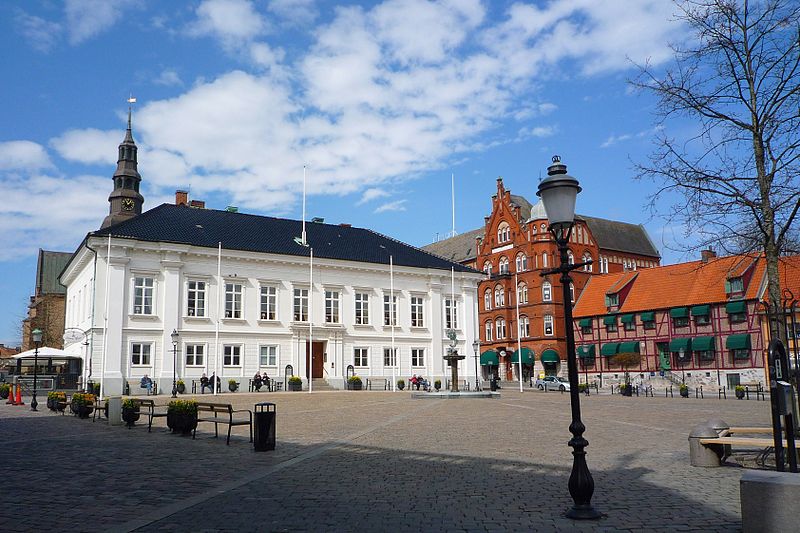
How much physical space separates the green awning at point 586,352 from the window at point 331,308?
89.9 feet

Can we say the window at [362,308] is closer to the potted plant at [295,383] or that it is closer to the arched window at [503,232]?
the potted plant at [295,383]

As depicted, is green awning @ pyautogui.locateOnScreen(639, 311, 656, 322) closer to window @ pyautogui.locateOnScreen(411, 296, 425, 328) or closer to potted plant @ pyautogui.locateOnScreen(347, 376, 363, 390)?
window @ pyautogui.locateOnScreen(411, 296, 425, 328)

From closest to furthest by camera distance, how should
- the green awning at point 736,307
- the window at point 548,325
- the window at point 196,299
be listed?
1. the window at point 196,299
2. the green awning at point 736,307
3. the window at point 548,325

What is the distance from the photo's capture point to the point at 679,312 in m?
59.4

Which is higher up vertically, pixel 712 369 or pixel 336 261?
pixel 336 261

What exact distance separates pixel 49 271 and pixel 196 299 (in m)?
65.4

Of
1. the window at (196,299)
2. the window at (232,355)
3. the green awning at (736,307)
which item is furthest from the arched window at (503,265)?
the window at (196,299)

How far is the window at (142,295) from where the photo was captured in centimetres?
4666

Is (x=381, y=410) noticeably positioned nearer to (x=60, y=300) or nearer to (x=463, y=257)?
(x=463, y=257)

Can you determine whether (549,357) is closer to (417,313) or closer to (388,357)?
(417,313)

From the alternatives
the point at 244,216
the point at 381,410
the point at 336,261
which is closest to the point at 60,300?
the point at 244,216

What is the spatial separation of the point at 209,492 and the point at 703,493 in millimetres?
7346

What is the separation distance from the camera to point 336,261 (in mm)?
54812

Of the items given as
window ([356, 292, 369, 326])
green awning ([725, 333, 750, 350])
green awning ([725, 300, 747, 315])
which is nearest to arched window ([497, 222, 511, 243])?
window ([356, 292, 369, 326])
